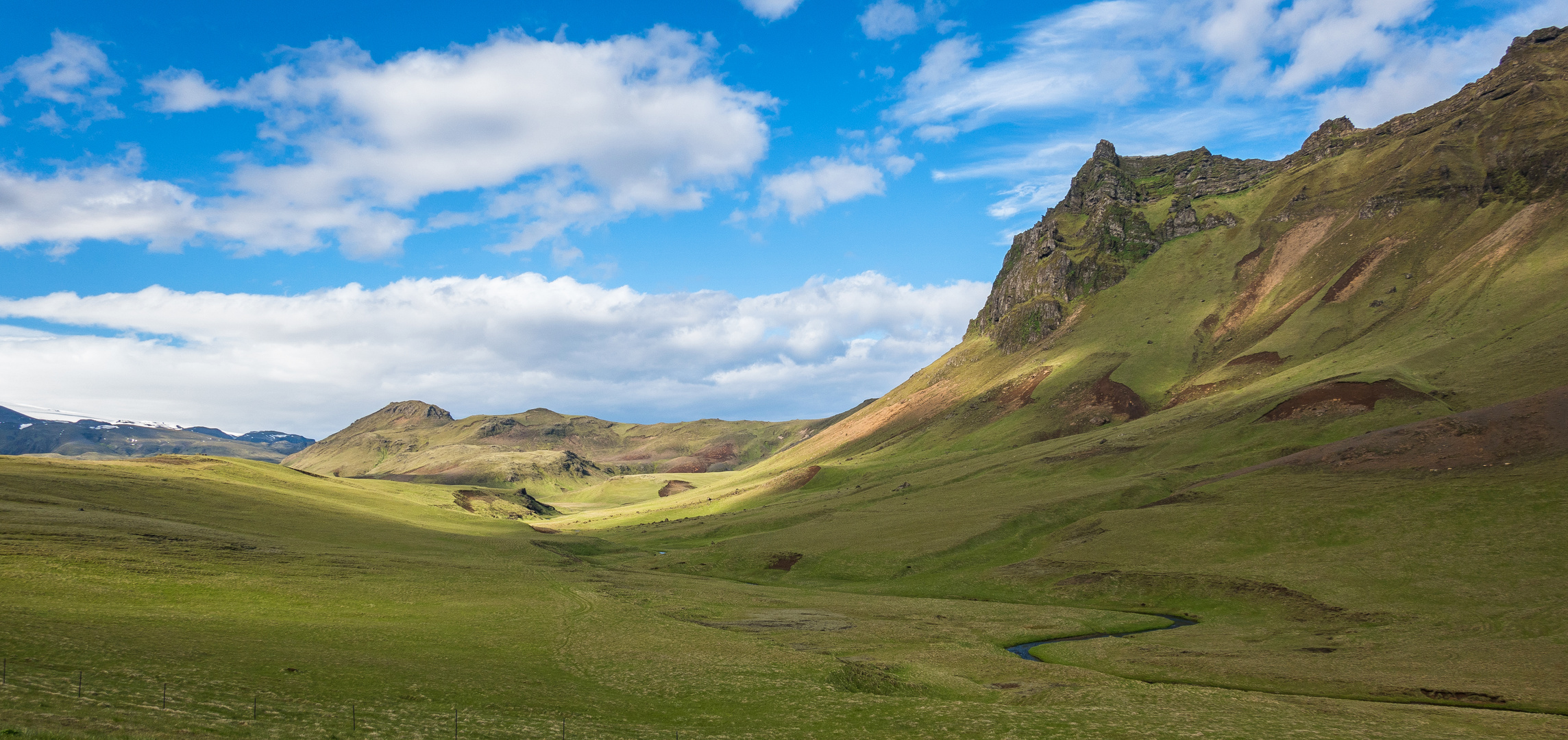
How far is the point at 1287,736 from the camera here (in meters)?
34.8

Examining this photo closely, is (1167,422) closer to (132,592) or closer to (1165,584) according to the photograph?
(1165,584)

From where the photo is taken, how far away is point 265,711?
29.7 metres

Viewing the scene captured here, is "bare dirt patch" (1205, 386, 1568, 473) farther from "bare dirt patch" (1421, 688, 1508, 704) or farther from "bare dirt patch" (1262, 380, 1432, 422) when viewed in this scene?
"bare dirt patch" (1421, 688, 1508, 704)

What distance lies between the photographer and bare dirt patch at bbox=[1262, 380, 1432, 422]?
5202 inches

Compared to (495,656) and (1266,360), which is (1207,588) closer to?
(495,656)

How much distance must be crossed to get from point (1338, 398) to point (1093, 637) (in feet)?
317

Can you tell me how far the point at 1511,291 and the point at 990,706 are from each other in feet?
608

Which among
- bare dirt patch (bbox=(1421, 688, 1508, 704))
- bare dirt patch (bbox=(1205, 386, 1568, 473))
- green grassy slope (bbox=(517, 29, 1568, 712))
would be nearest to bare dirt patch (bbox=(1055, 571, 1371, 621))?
green grassy slope (bbox=(517, 29, 1568, 712))

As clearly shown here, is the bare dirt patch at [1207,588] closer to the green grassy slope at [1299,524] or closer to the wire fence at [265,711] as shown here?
the green grassy slope at [1299,524]

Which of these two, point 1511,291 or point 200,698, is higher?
point 1511,291

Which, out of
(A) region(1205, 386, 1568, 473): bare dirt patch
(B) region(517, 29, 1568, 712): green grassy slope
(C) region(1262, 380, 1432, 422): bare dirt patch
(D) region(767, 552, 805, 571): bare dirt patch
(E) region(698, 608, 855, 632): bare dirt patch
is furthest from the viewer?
(C) region(1262, 380, 1432, 422): bare dirt patch

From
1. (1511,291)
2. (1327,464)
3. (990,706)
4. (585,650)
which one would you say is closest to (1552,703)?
(990,706)

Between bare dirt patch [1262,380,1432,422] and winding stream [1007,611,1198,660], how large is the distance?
78.4 meters

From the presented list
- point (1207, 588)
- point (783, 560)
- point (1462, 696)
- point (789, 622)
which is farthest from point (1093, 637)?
point (783, 560)
